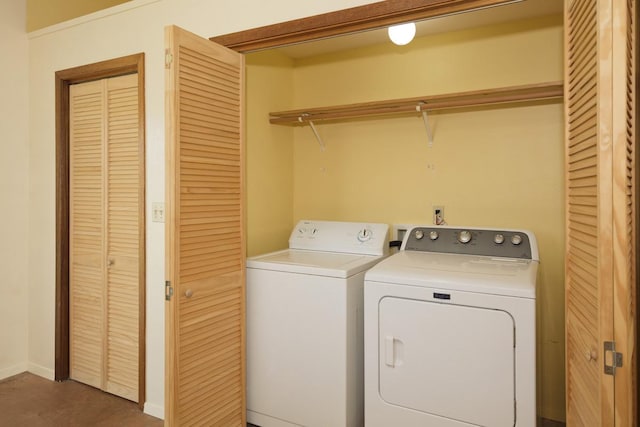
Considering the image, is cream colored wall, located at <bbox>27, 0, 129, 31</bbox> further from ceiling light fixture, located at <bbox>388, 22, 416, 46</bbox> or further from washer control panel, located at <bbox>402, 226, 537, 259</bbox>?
washer control panel, located at <bbox>402, 226, 537, 259</bbox>

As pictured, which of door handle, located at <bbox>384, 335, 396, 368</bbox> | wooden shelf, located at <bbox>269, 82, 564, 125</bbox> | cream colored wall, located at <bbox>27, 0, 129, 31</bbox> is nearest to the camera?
door handle, located at <bbox>384, 335, 396, 368</bbox>

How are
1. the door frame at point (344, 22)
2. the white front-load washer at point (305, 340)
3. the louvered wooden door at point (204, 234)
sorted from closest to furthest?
the door frame at point (344, 22)
the louvered wooden door at point (204, 234)
the white front-load washer at point (305, 340)

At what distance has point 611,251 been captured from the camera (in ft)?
3.46

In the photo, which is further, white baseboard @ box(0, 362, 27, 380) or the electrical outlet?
white baseboard @ box(0, 362, 27, 380)

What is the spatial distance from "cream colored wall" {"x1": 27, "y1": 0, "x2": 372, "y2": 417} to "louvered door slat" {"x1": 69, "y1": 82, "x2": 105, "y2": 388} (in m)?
0.15

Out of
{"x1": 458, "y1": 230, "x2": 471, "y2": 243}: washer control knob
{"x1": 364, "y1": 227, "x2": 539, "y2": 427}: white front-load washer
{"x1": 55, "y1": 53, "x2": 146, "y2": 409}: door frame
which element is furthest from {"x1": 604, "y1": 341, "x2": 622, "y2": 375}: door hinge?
{"x1": 55, "y1": 53, "x2": 146, "y2": 409}: door frame

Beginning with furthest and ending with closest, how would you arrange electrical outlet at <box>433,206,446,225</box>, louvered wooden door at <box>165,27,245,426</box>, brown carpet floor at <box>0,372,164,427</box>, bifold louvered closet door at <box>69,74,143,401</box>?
electrical outlet at <box>433,206,446,225</box>, bifold louvered closet door at <box>69,74,143,401</box>, brown carpet floor at <box>0,372,164,427</box>, louvered wooden door at <box>165,27,245,426</box>

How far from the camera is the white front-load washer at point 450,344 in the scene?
1.69m

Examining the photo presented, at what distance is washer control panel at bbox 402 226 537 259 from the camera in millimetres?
2250

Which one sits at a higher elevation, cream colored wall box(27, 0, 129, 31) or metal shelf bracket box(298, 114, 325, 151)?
cream colored wall box(27, 0, 129, 31)

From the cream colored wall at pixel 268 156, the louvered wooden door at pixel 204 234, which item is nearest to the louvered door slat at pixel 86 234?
the cream colored wall at pixel 268 156

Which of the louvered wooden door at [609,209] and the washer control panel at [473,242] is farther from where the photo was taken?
the washer control panel at [473,242]

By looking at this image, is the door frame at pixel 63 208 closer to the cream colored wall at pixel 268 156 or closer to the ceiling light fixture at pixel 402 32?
the cream colored wall at pixel 268 156

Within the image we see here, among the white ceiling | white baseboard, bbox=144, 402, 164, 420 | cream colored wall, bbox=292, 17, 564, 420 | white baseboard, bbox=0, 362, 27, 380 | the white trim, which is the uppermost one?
the white trim
